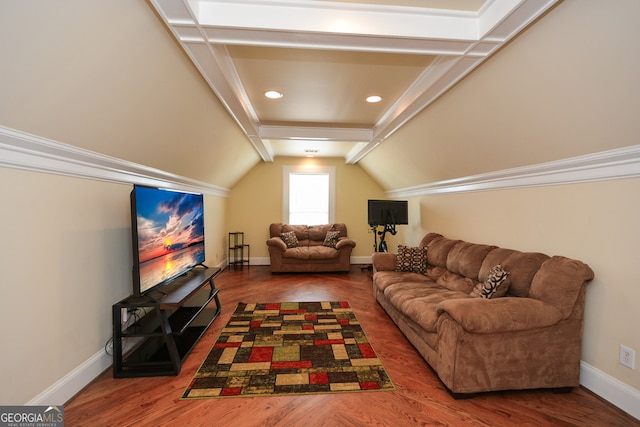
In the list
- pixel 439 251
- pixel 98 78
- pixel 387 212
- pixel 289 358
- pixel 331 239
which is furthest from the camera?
pixel 331 239

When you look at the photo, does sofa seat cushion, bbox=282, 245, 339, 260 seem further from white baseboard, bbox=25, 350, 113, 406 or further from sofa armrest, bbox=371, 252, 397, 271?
white baseboard, bbox=25, 350, 113, 406

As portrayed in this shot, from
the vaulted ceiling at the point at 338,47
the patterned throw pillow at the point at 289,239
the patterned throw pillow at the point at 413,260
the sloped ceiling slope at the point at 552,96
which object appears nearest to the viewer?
the sloped ceiling slope at the point at 552,96

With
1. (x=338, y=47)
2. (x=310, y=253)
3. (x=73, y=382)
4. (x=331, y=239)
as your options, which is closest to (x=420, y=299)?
(x=338, y=47)

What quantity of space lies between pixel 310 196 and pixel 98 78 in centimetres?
544

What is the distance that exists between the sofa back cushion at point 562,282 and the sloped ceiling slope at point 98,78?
314 cm

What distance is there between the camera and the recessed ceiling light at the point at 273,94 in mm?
3113

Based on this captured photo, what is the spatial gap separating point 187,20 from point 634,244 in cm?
311

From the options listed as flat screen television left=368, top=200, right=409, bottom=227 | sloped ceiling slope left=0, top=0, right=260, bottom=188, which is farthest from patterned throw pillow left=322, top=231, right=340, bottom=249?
sloped ceiling slope left=0, top=0, right=260, bottom=188

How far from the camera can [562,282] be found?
208 centimetres

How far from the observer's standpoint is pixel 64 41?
1.41m

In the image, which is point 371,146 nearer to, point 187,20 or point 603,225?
point 603,225

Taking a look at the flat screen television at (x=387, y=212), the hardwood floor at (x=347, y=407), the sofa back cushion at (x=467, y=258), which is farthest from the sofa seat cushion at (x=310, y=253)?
the hardwood floor at (x=347, y=407)

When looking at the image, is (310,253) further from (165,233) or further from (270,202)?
(165,233)

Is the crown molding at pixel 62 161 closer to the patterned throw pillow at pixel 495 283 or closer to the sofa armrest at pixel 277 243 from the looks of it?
the sofa armrest at pixel 277 243
